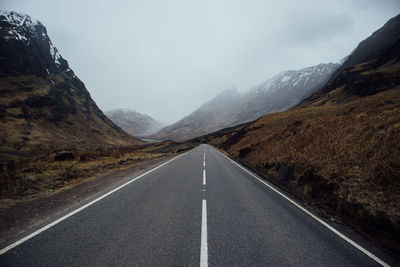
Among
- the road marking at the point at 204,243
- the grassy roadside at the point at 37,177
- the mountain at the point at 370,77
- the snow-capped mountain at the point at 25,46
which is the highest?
the snow-capped mountain at the point at 25,46

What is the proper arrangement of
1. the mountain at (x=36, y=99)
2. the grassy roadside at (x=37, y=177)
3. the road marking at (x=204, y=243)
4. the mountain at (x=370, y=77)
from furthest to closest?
1. the mountain at (x=36, y=99)
2. the mountain at (x=370, y=77)
3. the grassy roadside at (x=37, y=177)
4. the road marking at (x=204, y=243)

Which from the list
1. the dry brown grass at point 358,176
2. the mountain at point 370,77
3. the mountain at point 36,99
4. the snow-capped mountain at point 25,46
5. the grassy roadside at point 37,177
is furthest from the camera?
the snow-capped mountain at point 25,46

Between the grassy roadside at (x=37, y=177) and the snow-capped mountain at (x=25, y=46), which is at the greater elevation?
the snow-capped mountain at (x=25, y=46)

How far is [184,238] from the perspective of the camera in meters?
3.68

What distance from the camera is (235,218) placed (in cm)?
479

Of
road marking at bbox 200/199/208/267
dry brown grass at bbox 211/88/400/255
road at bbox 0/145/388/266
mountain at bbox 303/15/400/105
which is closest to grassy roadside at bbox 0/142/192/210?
road at bbox 0/145/388/266

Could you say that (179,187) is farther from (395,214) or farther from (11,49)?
(11,49)

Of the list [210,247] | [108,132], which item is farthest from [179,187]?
[108,132]

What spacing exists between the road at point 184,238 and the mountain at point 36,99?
68016 millimetres

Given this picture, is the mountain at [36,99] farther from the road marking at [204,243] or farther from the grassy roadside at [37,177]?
the road marking at [204,243]

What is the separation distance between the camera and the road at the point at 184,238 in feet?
9.87

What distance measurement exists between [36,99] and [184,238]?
124476 millimetres

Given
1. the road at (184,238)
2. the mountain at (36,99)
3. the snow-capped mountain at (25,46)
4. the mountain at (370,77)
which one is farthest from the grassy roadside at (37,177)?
the snow-capped mountain at (25,46)

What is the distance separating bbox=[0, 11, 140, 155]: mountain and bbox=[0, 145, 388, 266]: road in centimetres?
6802
